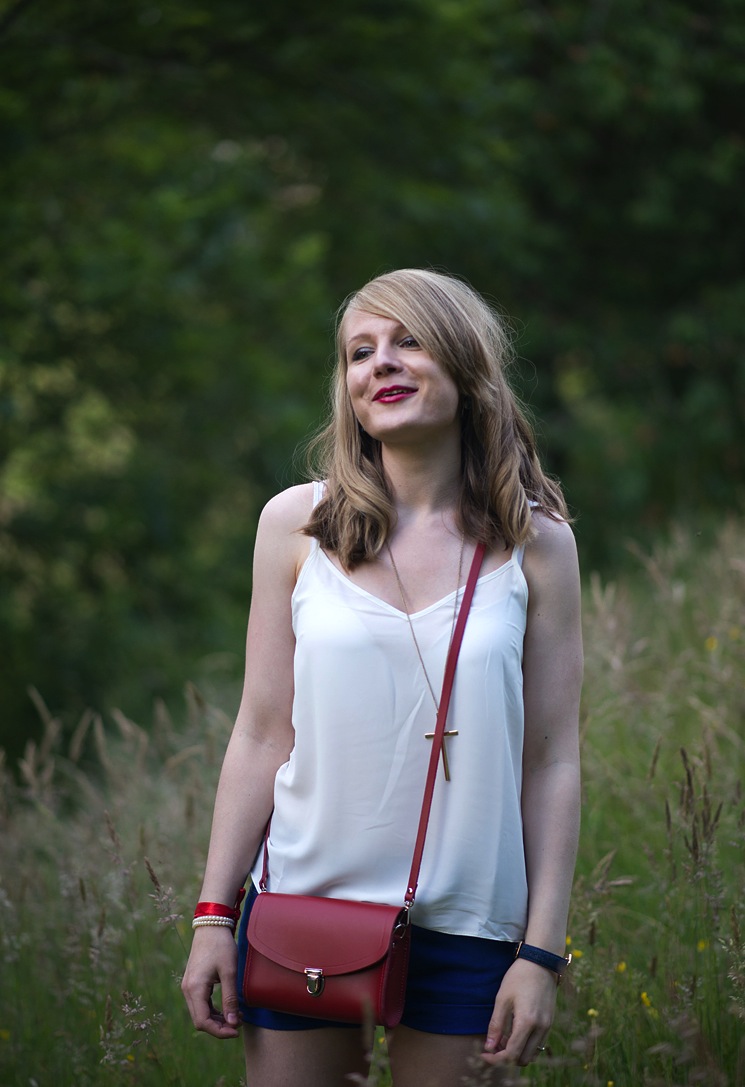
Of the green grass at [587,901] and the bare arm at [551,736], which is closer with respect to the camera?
the bare arm at [551,736]

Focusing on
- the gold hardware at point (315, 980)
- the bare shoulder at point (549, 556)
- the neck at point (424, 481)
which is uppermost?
the neck at point (424, 481)

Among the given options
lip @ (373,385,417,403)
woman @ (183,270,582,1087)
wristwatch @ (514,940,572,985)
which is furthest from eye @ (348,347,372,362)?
wristwatch @ (514,940,572,985)

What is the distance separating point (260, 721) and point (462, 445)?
70cm

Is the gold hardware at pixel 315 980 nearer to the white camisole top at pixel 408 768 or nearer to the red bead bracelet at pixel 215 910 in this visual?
the white camisole top at pixel 408 768

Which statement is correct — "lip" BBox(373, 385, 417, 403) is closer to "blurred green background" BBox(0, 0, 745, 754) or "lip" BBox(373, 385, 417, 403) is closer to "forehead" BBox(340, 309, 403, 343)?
"forehead" BBox(340, 309, 403, 343)

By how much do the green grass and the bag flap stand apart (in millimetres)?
392

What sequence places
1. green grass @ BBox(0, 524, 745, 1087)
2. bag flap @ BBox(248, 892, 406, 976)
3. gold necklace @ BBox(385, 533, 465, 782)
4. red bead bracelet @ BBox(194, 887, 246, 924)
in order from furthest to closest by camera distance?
green grass @ BBox(0, 524, 745, 1087) < red bead bracelet @ BBox(194, 887, 246, 924) < gold necklace @ BBox(385, 533, 465, 782) < bag flap @ BBox(248, 892, 406, 976)

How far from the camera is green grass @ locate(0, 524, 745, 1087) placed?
2.52 metres

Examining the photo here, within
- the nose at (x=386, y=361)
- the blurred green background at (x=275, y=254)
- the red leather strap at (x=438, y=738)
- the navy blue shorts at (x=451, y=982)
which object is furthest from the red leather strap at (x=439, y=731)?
the blurred green background at (x=275, y=254)

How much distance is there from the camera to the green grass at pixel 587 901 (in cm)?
252

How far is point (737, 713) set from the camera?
148 inches

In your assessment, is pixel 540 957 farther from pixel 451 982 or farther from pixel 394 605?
pixel 394 605

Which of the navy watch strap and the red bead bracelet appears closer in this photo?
the navy watch strap

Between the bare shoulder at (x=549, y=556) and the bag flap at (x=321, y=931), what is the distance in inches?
26.0
